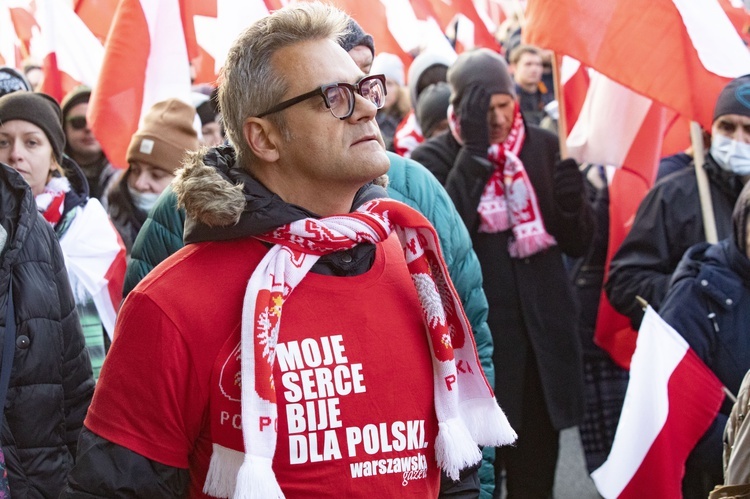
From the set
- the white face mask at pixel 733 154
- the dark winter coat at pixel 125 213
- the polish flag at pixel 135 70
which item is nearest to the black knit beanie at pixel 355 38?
the dark winter coat at pixel 125 213

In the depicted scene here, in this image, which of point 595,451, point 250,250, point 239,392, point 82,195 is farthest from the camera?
point 595,451

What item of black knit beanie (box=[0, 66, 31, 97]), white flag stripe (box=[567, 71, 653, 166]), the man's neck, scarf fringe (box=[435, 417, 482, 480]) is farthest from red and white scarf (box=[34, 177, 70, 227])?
white flag stripe (box=[567, 71, 653, 166])

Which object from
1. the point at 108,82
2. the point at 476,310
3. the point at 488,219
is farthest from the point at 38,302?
the point at 108,82

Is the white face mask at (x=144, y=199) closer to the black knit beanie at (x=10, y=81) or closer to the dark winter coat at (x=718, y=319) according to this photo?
the black knit beanie at (x=10, y=81)

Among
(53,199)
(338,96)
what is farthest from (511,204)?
(338,96)

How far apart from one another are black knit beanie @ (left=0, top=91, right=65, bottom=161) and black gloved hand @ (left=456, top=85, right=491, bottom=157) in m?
1.76

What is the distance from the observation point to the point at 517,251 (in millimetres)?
4832

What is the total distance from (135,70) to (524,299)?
249cm

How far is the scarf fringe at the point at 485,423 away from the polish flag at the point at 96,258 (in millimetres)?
2386

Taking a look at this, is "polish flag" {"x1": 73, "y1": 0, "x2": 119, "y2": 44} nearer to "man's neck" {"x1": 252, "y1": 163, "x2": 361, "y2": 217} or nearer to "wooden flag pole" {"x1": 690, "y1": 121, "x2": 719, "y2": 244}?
"wooden flag pole" {"x1": 690, "y1": 121, "x2": 719, "y2": 244}

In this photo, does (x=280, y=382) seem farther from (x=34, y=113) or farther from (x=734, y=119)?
(x=734, y=119)

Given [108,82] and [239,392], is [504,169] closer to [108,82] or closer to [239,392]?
[108,82]

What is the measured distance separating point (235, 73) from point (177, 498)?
0.89m

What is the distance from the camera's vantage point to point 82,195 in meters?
4.60
